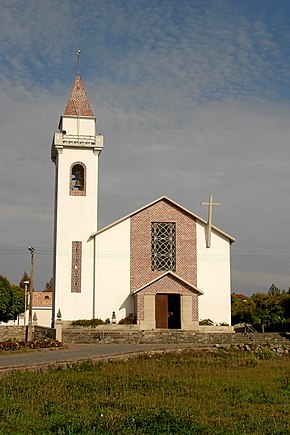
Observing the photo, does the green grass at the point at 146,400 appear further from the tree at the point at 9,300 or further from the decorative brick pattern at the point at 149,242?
the tree at the point at 9,300

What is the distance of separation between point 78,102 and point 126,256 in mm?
10504

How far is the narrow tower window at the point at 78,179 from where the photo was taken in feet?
117

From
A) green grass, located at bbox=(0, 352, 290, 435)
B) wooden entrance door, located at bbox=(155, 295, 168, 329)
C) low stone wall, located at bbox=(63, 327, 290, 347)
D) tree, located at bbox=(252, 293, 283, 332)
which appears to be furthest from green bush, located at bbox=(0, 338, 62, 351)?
tree, located at bbox=(252, 293, 283, 332)

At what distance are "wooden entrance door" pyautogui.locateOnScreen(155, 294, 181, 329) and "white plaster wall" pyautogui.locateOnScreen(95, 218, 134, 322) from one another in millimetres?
1680

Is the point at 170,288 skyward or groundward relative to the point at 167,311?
skyward

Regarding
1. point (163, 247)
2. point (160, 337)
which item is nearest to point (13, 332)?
point (160, 337)

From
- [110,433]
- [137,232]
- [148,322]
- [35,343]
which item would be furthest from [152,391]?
[137,232]

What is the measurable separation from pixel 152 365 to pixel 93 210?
730 inches

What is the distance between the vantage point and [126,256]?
3541 cm

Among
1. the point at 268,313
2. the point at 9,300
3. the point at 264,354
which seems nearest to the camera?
the point at 264,354

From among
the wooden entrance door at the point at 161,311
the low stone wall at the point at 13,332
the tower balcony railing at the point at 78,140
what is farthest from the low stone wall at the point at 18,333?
the tower balcony railing at the point at 78,140

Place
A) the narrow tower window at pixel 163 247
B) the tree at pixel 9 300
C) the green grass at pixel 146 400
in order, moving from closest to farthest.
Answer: the green grass at pixel 146 400
the narrow tower window at pixel 163 247
the tree at pixel 9 300

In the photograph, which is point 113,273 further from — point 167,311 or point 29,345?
point 29,345

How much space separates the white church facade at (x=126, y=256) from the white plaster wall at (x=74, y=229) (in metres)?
0.06
